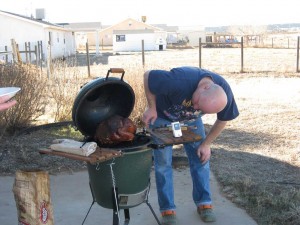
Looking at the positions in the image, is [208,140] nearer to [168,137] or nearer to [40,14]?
[168,137]

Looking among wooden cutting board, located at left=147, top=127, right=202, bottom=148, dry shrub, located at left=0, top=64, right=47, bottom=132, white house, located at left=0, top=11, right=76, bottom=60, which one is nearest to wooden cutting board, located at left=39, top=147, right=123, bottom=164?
wooden cutting board, located at left=147, top=127, right=202, bottom=148

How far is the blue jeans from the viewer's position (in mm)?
4277

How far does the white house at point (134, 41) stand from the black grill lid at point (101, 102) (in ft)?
175

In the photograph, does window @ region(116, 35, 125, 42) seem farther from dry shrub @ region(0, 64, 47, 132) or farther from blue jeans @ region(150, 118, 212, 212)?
blue jeans @ region(150, 118, 212, 212)

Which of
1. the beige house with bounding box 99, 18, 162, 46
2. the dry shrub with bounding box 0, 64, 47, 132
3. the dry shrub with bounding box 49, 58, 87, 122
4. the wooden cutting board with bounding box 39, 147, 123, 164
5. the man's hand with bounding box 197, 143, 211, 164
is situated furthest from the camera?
the beige house with bounding box 99, 18, 162, 46

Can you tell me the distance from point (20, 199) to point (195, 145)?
170 cm

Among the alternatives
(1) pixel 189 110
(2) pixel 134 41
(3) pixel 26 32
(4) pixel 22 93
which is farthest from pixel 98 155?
(2) pixel 134 41

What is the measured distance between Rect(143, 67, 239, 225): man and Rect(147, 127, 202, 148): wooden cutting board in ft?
0.61

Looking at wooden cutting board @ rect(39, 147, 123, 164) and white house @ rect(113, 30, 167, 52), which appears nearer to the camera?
wooden cutting board @ rect(39, 147, 123, 164)

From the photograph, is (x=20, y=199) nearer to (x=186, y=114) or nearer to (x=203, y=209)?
(x=186, y=114)

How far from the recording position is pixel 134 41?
57.8 meters

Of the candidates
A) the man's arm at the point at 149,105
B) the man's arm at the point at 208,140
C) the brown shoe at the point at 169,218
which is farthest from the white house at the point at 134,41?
the man's arm at the point at 149,105

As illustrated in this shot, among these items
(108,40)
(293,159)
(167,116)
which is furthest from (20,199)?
(108,40)

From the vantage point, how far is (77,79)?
917 centimetres
